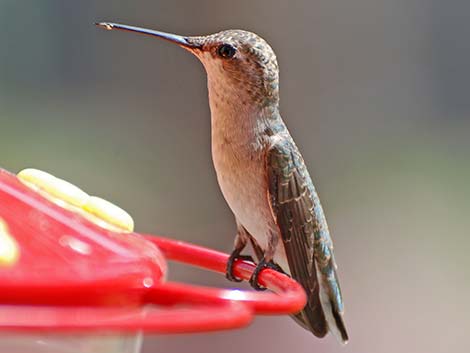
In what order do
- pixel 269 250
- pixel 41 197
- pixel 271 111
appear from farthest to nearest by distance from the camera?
pixel 271 111 → pixel 269 250 → pixel 41 197

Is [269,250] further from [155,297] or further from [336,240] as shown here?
[336,240]

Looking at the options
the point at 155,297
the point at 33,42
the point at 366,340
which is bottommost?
the point at 366,340

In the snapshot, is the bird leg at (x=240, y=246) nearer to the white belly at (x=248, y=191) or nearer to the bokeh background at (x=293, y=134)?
the white belly at (x=248, y=191)

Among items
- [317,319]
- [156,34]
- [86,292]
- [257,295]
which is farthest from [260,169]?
[86,292]

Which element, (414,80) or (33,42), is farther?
(414,80)

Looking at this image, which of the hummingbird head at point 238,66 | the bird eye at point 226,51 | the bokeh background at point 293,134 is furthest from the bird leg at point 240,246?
the bokeh background at point 293,134

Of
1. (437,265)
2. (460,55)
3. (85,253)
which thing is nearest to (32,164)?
(437,265)

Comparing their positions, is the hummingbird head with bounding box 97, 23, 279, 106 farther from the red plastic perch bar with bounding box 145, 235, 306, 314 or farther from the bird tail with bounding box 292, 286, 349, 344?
the red plastic perch bar with bounding box 145, 235, 306, 314
